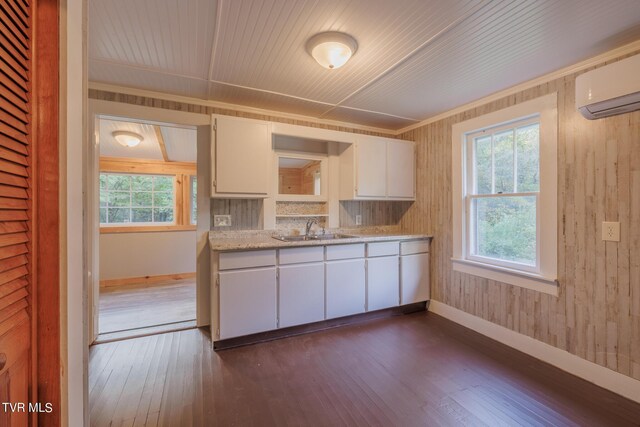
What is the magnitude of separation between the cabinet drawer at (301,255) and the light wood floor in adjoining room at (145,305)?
1.45m

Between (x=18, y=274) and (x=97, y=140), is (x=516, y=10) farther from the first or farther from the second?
(x=97, y=140)

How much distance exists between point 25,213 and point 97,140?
7.86 feet

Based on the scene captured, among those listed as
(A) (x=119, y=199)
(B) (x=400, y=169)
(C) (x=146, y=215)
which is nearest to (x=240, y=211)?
(B) (x=400, y=169)

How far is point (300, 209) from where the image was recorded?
11.0ft

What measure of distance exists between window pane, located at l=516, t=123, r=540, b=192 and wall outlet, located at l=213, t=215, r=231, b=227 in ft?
9.42

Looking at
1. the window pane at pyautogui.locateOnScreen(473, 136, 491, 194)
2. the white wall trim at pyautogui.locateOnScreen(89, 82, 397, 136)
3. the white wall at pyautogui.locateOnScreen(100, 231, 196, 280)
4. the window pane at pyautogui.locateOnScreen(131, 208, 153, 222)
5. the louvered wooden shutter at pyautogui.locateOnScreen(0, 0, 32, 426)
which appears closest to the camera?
the louvered wooden shutter at pyautogui.locateOnScreen(0, 0, 32, 426)

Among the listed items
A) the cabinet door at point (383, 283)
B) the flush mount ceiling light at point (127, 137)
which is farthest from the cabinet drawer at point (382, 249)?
the flush mount ceiling light at point (127, 137)

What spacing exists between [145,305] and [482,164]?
4.34 m

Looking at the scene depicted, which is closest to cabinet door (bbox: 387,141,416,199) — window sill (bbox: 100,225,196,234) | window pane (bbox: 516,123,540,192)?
window pane (bbox: 516,123,540,192)

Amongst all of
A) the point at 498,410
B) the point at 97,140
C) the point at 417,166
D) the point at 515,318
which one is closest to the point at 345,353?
the point at 498,410

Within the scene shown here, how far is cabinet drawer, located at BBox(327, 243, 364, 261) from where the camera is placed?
111 inches

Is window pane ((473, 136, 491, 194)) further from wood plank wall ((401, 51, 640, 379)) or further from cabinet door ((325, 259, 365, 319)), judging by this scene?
cabinet door ((325, 259, 365, 319))

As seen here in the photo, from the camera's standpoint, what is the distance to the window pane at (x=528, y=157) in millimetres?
2395

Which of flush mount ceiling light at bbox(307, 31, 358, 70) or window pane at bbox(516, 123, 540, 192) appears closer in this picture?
flush mount ceiling light at bbox(307, 31, 358, 70)
